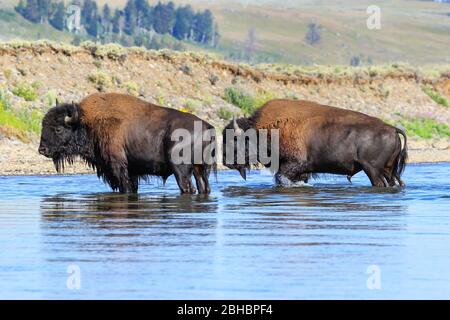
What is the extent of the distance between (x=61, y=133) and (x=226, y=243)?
24.3 feet

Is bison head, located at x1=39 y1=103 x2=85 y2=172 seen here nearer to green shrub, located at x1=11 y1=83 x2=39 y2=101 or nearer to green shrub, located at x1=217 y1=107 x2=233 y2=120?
green shrub, located at x1=11 y1=83 x2=39 y2=101

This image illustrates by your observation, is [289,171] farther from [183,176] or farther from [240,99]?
[240,99]

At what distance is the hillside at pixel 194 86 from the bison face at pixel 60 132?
5303mm

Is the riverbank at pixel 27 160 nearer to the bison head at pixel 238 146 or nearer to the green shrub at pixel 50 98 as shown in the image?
the bison head at pixel 238 146

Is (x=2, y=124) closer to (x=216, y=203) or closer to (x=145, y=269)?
(x=216, y=203)

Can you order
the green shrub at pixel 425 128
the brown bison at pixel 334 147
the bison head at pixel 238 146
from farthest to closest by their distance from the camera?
the green shrub at pixel 425 128 < the bison head at pixel 238 146 < the brown bison at pixel 334 147

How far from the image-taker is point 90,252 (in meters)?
12.4

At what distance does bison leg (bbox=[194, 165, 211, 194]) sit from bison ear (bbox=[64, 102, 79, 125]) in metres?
2.08

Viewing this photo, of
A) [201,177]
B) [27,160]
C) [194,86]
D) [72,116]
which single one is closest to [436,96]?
[194,86]

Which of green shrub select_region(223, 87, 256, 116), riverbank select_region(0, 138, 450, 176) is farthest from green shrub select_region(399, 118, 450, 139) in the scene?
riverbank select_region(0, 138, 450, 176)

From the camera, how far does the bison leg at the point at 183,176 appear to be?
740 inches

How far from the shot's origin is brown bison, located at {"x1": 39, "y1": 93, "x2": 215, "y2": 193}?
18906 mm

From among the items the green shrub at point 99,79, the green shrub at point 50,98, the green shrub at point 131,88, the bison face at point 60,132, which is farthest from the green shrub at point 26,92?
the bison face at point 60,132

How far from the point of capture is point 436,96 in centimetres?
4934
